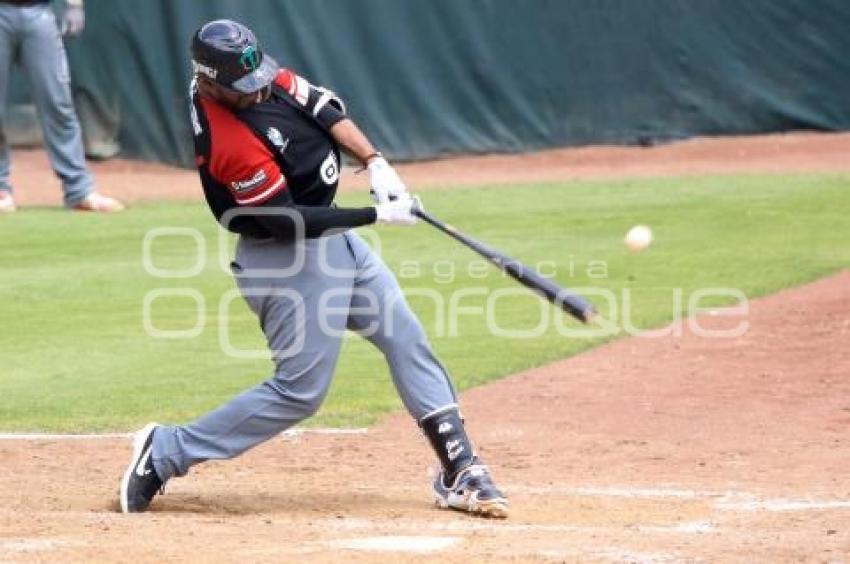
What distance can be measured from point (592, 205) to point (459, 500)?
8.91 metres

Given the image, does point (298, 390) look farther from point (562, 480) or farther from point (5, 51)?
point (5, 51)

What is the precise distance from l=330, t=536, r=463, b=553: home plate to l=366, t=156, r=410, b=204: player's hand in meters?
1.28

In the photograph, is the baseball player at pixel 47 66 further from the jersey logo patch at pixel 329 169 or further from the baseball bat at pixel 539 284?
the jersey logo patch at pixel 329 169

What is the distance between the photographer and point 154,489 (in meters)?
6.54

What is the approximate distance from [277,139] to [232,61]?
0.97 ft

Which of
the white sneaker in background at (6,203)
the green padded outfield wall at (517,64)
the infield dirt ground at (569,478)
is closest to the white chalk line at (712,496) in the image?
the infield dirt ground at (569,478)

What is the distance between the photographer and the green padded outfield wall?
1802 centimetres

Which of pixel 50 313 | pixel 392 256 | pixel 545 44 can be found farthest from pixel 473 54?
pixel 50 313

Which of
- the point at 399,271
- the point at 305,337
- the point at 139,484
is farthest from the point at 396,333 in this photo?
the point at 399,271

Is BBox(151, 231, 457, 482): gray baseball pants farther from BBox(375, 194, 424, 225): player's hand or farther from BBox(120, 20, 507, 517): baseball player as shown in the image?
BBox(375, 194, 424, 225): player's hand

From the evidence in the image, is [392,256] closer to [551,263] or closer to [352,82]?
[551,263]

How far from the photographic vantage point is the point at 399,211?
6500mm

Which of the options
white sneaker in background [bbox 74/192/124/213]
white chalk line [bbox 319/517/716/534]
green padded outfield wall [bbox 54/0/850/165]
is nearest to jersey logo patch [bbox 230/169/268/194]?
white chalk line [bbox 319/517/716/534]

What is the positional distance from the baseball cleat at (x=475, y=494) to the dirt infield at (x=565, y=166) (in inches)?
406
